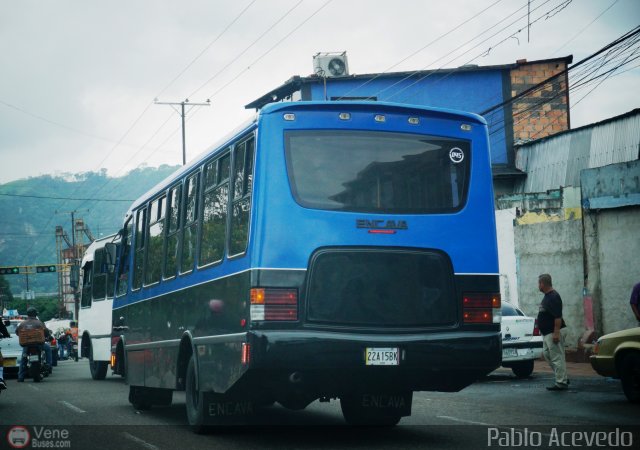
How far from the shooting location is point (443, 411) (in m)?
14.2

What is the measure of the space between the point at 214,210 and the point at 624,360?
6.74 metres

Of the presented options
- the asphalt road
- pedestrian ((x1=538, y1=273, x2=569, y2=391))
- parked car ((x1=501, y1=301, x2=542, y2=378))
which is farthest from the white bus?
pedestrian ((x1=538, y1=273, x2=569, y2=391))

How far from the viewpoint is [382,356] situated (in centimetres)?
958

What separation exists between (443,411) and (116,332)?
19.7 ft

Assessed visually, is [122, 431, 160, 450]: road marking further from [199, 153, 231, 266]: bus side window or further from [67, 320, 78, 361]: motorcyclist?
[67, 320, 78, 361]: motorcyclist

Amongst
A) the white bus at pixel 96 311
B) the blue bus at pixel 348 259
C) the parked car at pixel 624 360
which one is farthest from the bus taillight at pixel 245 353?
the white bus at pixel 96 311

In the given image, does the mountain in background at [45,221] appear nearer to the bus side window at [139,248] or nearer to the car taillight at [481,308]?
the bus side window at [139,248]

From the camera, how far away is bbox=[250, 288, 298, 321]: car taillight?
9398 millimetres

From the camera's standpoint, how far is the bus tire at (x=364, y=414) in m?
12.0

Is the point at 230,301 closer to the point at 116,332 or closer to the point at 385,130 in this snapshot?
the point at 385,130

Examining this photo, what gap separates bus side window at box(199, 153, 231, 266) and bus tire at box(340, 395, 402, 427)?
2497 millimetres

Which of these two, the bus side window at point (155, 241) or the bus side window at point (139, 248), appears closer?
the bus side window at point (155, 241)

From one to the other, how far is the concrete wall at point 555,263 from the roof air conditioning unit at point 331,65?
2180 centimetres

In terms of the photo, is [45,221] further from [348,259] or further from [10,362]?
[348,259]
